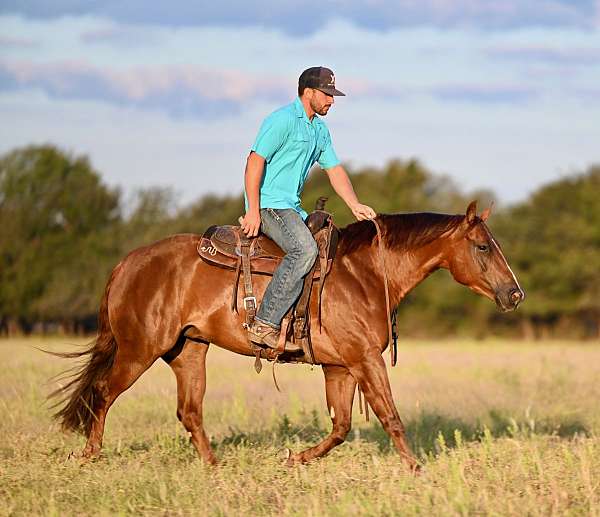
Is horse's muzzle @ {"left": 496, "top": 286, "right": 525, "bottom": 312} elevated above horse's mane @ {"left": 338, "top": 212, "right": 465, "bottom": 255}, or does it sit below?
below

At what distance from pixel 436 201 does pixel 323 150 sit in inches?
1942

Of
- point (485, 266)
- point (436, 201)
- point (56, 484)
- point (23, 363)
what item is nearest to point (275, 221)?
point (485, 266)

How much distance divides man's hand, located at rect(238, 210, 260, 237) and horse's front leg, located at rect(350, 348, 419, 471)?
139 centimetres

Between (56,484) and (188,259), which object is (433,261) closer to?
(188,259)

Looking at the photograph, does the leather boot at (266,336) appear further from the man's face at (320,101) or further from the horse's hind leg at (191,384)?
the man's face at (320,101)

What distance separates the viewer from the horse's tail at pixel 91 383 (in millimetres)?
7973

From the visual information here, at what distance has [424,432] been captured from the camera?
931cm

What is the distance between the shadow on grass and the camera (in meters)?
8.53

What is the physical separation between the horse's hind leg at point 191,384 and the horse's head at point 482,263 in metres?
2.44

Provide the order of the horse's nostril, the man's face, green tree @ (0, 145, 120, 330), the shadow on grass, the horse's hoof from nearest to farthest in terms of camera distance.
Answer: the horse's hoof
the horse's nostril
the man's face
the shadow on grass
green tree @ (0, 145, 120, 330)

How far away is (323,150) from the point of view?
26.2 ft

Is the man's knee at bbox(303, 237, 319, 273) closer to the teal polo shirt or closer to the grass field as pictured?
the teal polo shirt

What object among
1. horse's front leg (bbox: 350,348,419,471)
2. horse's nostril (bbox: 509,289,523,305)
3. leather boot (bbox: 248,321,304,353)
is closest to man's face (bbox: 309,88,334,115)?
leather boot (bbox: 248,321,304,353)

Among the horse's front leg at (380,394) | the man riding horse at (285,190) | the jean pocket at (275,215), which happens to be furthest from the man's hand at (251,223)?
the horse's front leg at (380,394)
